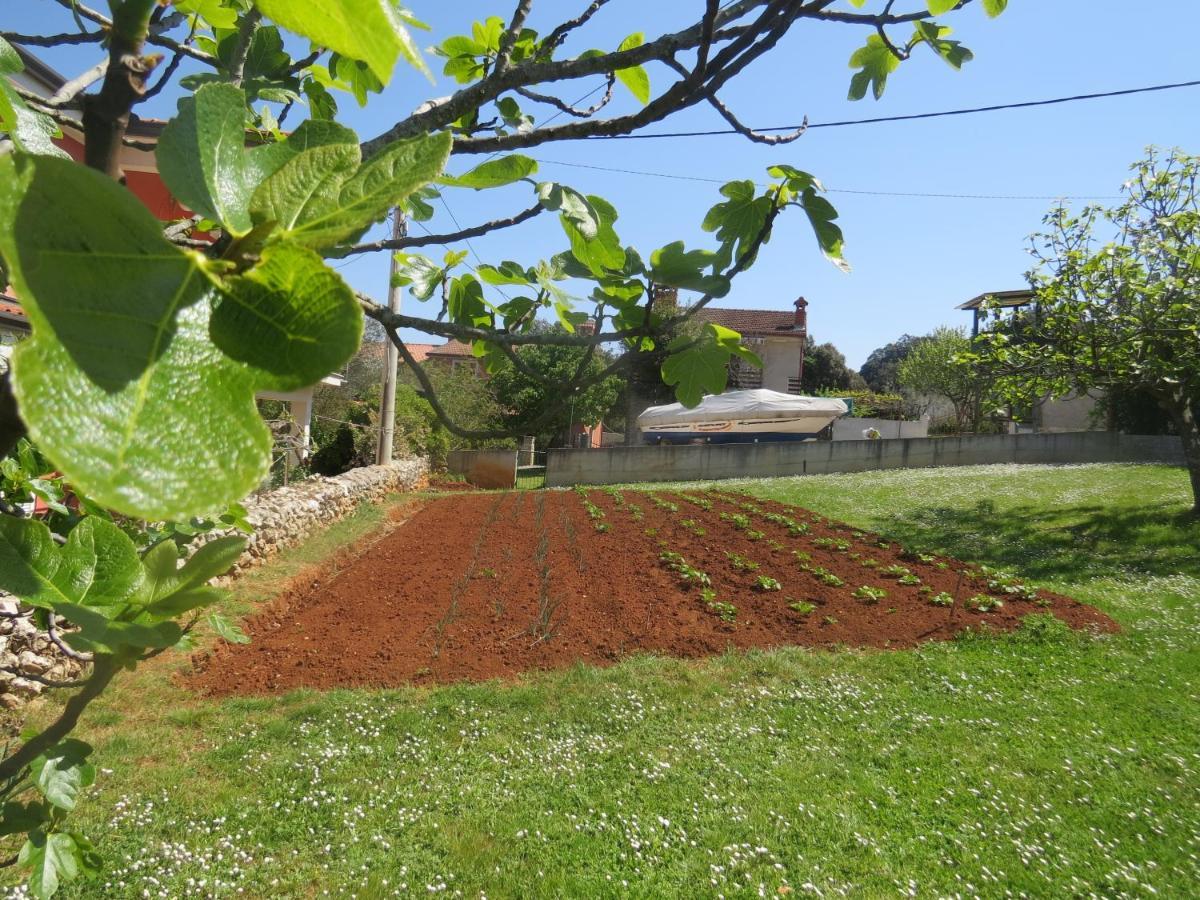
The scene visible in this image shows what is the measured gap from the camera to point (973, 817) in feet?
15.0

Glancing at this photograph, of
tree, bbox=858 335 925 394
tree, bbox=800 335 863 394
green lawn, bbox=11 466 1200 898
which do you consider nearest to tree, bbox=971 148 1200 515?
green lawn, bbox=11 466 1200 898

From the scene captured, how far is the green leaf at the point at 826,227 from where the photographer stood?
106 centimetres

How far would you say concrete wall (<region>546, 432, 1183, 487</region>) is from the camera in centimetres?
2094

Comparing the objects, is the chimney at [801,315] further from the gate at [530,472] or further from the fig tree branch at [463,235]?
the fig tree branch at [463,235]

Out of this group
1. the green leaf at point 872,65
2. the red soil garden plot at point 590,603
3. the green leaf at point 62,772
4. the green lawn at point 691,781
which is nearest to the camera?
the green leaf at point 62,772

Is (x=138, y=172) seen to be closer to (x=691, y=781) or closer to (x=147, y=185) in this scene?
(x=147, y=185)

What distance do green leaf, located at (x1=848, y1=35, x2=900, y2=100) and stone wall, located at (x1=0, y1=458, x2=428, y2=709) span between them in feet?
4.40

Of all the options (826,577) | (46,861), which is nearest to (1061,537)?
(826,577)

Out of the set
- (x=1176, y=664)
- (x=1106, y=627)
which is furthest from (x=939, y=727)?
(x=1106, y=627)

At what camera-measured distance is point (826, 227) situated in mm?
1076

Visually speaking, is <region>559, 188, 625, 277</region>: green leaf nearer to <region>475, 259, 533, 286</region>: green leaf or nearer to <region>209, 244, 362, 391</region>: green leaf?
<region>475, 259, 533, 286</region>: green leaf

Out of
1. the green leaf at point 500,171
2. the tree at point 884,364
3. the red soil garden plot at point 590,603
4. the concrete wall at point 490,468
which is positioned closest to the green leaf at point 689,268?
the green leaf at point 500,171

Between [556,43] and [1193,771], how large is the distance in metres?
6.52

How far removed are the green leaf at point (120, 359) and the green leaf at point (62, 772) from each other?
0.95 metres
